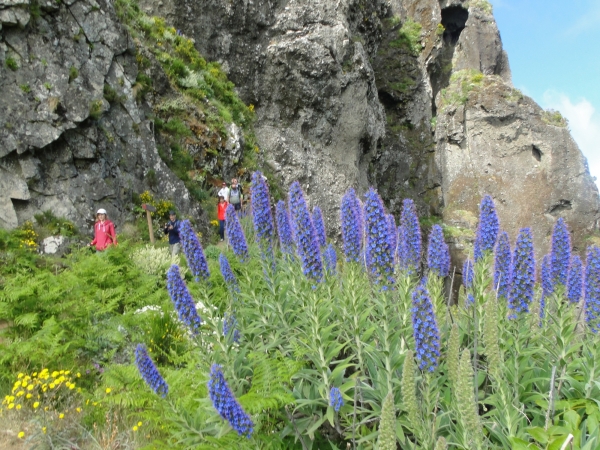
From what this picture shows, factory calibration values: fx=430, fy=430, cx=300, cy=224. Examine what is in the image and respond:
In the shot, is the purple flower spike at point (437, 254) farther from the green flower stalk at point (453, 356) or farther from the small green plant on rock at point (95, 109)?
the small green plant on rock at point (95, 109)

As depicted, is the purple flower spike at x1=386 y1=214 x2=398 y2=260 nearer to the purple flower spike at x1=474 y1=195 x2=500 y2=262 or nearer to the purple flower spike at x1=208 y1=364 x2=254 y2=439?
the purple flower spike at x1=474 y1=195 x2=500 y2=262

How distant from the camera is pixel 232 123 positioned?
56.5ft

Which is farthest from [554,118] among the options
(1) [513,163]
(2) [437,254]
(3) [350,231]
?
(3) [350,231]

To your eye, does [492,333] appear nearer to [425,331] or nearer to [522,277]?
[425,331]

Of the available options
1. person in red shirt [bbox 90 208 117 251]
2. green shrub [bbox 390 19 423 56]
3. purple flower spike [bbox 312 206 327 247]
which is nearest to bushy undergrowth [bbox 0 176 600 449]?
purple flower spike [bbox 312 206 327 247]

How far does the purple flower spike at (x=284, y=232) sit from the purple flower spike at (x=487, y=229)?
1.79m

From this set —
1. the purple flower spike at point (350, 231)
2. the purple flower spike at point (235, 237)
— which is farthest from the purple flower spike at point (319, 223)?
the purple flower spike at point (235, 237)

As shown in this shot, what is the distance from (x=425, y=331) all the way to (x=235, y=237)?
220 centimetres

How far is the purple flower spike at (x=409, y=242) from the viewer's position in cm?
423

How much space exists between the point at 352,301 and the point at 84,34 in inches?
555

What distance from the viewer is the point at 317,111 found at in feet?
70.0

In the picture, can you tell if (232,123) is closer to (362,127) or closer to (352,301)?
(362,127)

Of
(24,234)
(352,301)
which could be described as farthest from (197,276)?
(24,234)

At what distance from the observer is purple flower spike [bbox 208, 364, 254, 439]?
2.39 m
